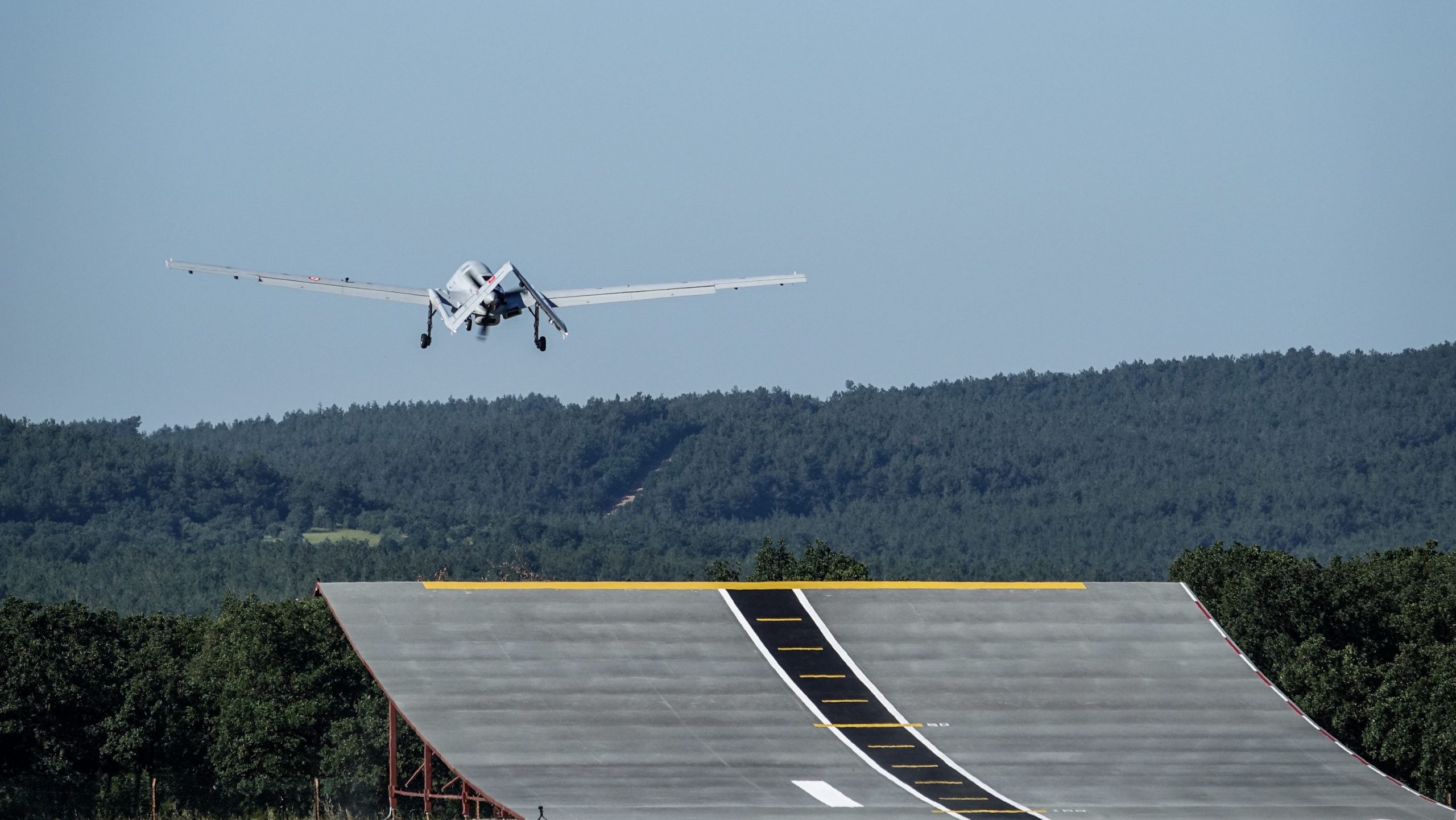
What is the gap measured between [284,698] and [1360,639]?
147ft

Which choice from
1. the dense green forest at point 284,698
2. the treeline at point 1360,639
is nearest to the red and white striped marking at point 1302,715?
the treeline at point 1360,639

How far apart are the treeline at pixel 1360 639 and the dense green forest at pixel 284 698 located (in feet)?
0.29

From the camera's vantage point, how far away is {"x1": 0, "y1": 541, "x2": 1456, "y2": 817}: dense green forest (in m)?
63.0

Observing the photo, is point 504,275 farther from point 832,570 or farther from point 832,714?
point 832,570

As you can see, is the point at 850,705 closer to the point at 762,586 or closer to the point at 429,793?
the point at 762,586

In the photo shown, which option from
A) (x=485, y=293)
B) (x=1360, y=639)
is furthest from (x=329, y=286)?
(x=1360, y=639)

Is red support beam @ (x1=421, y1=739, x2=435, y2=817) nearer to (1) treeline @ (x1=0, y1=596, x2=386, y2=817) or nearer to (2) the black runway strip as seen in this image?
(1) treeline @ (x1=0, y1=596, x2=386, y2=817)

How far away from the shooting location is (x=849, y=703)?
5859cm

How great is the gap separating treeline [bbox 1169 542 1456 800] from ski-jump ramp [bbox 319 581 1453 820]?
8431 millimetres

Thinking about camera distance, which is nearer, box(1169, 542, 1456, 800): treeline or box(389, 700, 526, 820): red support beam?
box(389, 700, 526, 820): red support beam

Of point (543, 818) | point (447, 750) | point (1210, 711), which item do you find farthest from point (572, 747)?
point (1210, 711)

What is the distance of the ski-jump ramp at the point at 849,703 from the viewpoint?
51688 mm

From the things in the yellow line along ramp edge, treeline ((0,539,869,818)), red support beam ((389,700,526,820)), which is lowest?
red support beam ((389,700,526,820))

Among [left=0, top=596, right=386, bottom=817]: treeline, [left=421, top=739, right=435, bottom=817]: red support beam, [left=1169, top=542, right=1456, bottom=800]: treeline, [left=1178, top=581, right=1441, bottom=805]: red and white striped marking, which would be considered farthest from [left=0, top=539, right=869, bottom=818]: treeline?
[left=1169, top=542, right=1456, bottom=800]: treeline
